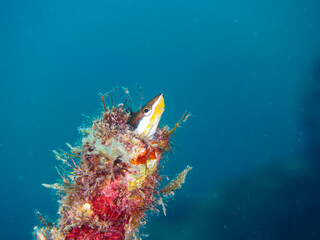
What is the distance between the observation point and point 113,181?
2.38m

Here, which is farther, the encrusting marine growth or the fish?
the fish

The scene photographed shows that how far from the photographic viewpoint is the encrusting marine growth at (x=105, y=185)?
90.7 inches

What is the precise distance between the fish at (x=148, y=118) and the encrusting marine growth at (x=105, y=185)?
0.06 metres

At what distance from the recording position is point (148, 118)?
267 centimetres

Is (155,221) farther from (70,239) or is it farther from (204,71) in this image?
(204,71)

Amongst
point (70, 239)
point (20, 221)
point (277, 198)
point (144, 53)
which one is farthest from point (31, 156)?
point (144, 53)

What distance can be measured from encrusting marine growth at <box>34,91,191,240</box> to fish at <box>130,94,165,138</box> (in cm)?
6

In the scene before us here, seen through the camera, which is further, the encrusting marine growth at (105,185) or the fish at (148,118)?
the fish at (148,118)

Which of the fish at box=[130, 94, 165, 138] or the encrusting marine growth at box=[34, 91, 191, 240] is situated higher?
the fish at box=[130, 94, 165, 138]

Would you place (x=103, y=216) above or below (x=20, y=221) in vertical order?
above

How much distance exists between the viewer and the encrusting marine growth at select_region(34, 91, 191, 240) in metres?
2.30

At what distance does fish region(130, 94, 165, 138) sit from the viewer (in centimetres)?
267

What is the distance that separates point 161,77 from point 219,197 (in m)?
46.9

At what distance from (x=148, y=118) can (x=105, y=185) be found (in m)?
0.93
